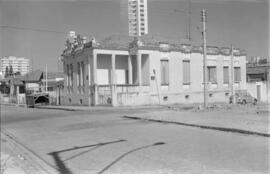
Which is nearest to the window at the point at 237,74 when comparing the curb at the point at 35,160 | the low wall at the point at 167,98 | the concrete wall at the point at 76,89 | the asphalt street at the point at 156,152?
the low wall at the point at 167,98

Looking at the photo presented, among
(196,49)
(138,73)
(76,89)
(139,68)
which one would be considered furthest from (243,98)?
(76,89)

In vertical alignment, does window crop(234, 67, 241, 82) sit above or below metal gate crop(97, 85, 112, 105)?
above

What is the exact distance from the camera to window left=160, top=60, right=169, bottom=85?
39344 millimetres

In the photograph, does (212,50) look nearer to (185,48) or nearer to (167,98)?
(185,48)

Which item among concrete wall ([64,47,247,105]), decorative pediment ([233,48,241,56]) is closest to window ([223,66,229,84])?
concrete wall ([64,47,247,105])

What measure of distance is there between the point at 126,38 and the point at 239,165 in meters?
35.3

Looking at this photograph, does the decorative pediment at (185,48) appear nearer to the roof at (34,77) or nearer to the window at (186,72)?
the window at (186,72)

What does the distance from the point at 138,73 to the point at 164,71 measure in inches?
129

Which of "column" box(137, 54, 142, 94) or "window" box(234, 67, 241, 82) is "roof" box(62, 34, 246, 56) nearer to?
"column" box(137, 54, 142, 94)

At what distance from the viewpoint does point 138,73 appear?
38.5m

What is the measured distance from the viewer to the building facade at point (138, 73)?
121 ft

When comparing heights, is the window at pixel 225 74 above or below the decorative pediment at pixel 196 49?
below

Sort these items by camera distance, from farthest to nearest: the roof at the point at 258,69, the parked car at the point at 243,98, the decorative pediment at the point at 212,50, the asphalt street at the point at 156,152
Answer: the roof at the point at 258,69 < the decorative pediment at the point at 212,50 < the parked car at the point at 243,98 < the asphalt street at the point at 156,152

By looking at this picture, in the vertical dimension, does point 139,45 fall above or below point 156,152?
above
